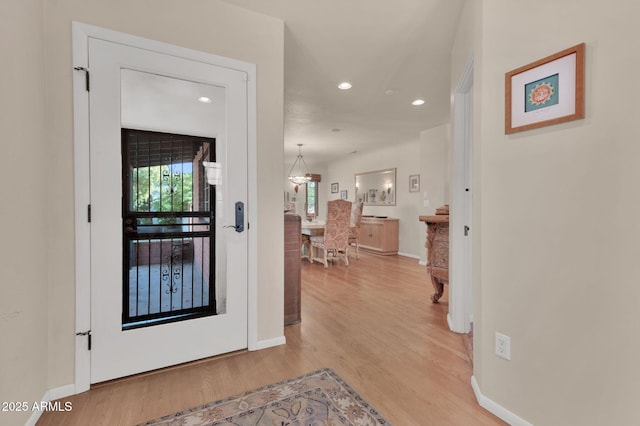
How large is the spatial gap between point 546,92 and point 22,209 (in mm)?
2486

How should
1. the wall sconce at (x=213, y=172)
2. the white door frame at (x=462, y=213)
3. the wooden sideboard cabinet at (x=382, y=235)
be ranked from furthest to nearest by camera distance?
1. the wooden sideboard cabinet at (x=382, y=235)
2. the white door frame at (x=462, y=213)
3. the wall sconce at (x=213, y=172)

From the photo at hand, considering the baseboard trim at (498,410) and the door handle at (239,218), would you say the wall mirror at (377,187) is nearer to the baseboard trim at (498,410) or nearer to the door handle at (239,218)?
the door handle at (239,218)

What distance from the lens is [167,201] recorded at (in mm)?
2076

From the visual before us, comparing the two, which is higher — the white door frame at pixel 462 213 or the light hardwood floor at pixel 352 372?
the white door frame at pixel 462 213

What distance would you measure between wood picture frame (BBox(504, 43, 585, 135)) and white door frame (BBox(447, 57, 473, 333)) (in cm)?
110

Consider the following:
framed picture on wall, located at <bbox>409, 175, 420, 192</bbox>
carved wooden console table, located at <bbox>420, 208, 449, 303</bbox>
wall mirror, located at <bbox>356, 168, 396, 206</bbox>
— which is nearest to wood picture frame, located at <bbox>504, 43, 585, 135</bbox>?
carved wooden console table, located at <bbox>420, 208, 449, 303</bbox>

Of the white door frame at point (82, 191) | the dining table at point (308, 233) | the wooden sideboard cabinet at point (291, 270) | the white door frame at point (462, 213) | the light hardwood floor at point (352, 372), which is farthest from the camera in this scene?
the dining table at point (308, 233)

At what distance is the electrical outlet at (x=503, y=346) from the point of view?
1511mm

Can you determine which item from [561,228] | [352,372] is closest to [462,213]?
[561,228]

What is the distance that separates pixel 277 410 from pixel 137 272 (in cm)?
124

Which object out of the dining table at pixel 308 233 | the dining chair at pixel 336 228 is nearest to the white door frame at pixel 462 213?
the dining chair at pixel 336 228

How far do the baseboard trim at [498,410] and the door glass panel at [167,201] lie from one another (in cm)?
172

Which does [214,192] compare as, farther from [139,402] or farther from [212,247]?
[139,402]

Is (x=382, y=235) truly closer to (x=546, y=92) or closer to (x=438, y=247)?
(x=438, y=247)
